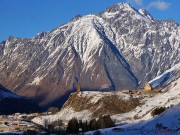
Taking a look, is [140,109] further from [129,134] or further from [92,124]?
[129,134]

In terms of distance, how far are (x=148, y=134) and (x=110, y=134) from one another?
811 centimetres

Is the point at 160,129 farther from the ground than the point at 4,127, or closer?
closer

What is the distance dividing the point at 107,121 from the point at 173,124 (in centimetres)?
A: 7208

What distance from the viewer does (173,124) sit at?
6681 cm

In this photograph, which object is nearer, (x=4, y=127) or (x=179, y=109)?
(x=179, y=109)

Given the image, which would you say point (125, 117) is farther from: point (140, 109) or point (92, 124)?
point (92, 124)

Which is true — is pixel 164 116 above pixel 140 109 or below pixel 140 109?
below

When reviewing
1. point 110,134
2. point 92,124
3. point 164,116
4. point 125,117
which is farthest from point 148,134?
point 125,117

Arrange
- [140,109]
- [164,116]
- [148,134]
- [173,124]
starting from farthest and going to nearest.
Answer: [140,109] < [164,116] < [173,124] < [148,134]

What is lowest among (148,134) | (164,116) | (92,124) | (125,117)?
(148,134)

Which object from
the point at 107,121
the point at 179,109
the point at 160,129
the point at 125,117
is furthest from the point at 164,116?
the point at 125,117

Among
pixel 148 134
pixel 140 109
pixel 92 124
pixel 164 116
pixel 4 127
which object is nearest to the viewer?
pixel 148 134

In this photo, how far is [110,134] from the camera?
6781cm

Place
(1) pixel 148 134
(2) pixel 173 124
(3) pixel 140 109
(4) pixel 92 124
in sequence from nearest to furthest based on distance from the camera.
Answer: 1. (1) pixel 148 134
2. (2) pixel 173 124
3. (4) pixel 92 124
4. (3) pixel 140 109
